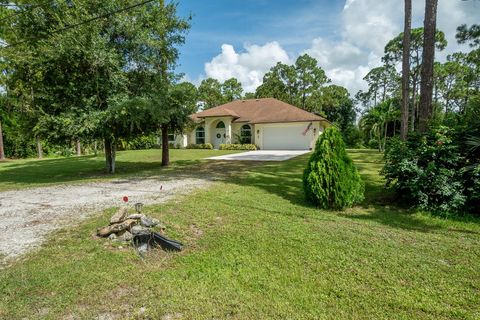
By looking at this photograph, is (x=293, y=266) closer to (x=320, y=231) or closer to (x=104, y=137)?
(x=320, y=231)

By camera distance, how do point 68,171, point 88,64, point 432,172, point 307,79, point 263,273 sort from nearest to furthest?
point 263,273
point 432,172
point 88,64
point 68,171
point 307,79

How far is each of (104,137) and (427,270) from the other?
10.7 meters

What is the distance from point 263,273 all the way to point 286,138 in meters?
22.4

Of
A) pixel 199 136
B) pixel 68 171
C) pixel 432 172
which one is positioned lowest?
pixel 68 171

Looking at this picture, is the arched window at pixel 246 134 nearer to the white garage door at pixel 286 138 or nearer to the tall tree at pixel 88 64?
the white garage door at pixel 286 138

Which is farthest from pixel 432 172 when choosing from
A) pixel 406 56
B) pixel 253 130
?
pixel 253 130

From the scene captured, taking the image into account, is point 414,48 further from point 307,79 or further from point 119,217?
point 119,217

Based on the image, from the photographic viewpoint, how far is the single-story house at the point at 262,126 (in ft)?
79.2

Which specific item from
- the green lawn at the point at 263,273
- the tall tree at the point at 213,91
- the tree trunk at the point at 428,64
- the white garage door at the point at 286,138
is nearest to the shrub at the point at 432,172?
the green lawn at the point at 263,273

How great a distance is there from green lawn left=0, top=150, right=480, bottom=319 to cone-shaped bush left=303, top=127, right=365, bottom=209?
2.27 ft

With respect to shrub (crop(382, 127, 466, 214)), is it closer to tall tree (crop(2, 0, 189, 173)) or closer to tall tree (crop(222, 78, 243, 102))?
tall tree (crop(2, 0, 189, 173))

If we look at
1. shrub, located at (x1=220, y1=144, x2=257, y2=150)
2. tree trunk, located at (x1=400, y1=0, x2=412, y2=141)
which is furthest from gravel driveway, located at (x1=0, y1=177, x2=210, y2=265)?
shrub, located at (x1=220, y1=144, x2=257, y2=150)

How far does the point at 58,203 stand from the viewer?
6.43m

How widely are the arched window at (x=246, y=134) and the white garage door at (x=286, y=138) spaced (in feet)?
6.48
